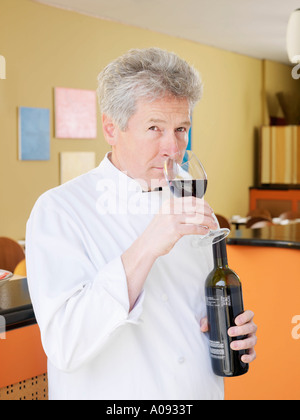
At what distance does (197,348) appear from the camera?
1372 mm

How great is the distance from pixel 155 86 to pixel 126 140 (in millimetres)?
154

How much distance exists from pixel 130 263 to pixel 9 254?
120 inches

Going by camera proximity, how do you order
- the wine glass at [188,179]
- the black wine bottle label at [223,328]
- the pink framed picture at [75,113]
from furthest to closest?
the pink framed picture at [75,113] → the black wine bottle label at [223,328] → the wine glass at [188,179]

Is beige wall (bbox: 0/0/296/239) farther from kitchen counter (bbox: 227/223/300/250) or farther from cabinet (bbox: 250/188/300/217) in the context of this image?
kitchen counter (bbox: 227/223/300/250)

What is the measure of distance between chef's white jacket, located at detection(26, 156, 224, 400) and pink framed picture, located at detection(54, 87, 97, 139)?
14.5 ft

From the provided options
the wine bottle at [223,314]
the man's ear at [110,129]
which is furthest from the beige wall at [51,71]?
the wine bottle at [223,314]

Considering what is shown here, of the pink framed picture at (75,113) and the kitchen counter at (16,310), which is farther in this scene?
the pink framed picture at (75,113)

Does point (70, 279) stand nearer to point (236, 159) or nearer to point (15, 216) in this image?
point (15, 216)

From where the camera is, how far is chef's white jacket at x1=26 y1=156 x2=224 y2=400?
113cm

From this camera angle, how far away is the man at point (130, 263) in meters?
1.12

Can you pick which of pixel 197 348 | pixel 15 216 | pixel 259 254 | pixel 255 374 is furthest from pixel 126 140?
pixel 15 216

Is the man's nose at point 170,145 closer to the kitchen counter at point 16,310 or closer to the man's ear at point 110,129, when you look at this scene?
the man's ear at point 110,129

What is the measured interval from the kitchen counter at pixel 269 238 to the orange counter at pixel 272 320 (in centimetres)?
4

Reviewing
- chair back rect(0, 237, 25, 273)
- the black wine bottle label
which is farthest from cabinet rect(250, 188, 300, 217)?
the black wine bottle label
